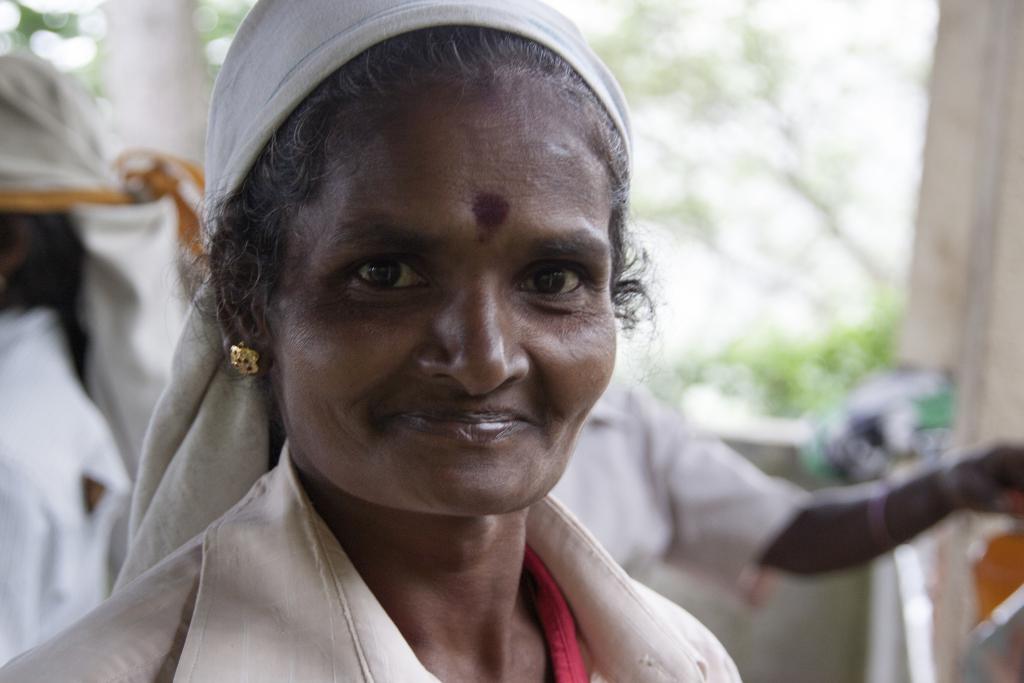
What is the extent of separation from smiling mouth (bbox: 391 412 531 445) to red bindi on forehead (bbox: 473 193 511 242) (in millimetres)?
183

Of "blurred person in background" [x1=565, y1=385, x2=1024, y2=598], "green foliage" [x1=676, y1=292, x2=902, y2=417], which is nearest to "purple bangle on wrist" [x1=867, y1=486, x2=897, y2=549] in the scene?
"blurred person in background" [x1=565, y1=385, x2=1024, y2=598]

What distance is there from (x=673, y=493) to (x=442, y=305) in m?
1.95

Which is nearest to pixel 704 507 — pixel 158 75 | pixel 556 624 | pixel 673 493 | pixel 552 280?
pixel 673 493

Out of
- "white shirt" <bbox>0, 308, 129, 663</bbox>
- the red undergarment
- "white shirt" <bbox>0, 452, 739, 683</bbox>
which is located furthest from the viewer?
"white shirt" <bbox>0, 308, 129, 663</bbox>

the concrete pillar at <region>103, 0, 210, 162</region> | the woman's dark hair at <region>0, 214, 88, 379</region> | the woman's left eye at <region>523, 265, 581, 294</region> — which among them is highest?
the concrete pillar at <region>103, 0, 210, 162</region>

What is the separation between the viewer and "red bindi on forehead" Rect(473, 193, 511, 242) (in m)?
1.13

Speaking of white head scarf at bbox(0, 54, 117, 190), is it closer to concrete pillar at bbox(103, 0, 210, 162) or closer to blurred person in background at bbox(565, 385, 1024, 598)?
blurred person in background at bbox(565, 385, 1024, 598)

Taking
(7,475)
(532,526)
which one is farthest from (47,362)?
(532,526)

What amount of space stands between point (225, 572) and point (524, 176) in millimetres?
523

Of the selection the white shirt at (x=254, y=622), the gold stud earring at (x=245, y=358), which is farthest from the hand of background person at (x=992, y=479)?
the gold stud earring at (x=245, y=358)

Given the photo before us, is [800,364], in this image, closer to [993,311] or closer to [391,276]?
[993,311]

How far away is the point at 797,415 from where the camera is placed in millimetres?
8977

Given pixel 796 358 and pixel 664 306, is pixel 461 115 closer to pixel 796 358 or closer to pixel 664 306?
pixel 664 306

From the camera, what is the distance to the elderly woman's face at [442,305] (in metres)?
1.12
